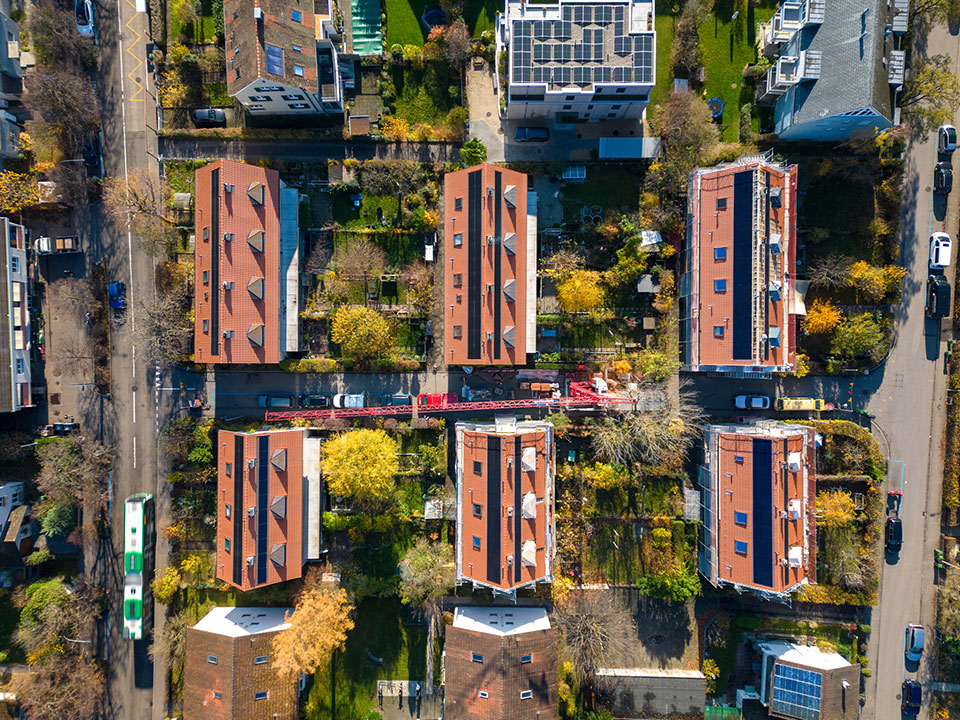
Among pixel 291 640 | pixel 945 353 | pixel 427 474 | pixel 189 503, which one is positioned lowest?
pixel 291 640

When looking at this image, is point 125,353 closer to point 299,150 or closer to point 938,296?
point 299,150

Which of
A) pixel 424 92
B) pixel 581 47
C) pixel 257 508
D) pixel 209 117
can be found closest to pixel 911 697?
pixel 257 508

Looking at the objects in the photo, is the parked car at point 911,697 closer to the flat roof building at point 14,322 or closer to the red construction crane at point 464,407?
the red construction crane at point 464,407

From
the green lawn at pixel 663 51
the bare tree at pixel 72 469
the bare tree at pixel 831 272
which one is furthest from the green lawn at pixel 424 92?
the bare tree at pixel 72 469

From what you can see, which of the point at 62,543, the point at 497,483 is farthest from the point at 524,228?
the point at 62,543

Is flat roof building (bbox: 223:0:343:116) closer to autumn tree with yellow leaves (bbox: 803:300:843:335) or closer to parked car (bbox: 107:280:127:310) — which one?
parked car (bbox: 107:280:127:310)

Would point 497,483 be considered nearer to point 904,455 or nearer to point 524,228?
point 524,228
